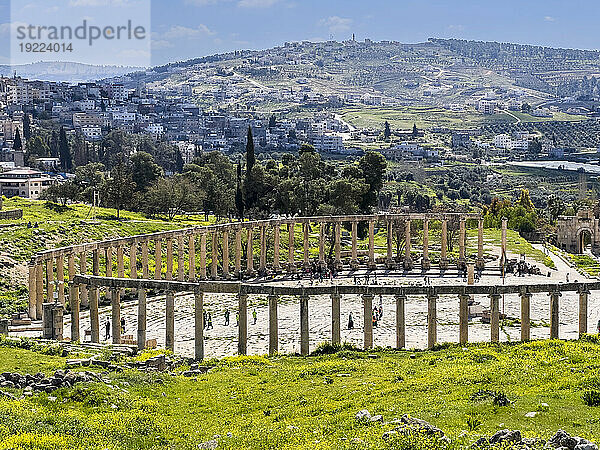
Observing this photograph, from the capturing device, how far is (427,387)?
28.2 metres

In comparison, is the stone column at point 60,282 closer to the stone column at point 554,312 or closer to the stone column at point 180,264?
the stone column at point 180,264

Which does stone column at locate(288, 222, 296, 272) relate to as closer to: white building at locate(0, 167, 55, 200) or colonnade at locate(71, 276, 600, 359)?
colonnade at locate(71, 276, 600, 359)

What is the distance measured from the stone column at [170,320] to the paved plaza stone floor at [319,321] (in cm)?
110

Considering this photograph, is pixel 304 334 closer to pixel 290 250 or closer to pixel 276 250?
pixel 276 250

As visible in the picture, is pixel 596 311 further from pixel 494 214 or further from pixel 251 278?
pixel 494 214

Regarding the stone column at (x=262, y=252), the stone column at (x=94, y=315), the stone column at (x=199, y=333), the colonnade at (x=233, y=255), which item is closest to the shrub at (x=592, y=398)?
the stone column at (x=199, y=333)

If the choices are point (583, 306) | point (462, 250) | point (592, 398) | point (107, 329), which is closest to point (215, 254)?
point (107, 329)

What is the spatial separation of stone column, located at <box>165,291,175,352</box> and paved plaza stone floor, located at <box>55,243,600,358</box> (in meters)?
1.10

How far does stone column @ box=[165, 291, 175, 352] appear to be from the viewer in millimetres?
43469

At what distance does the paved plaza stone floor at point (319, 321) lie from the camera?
4866 centimetres

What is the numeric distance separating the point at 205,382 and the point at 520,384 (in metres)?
12.2

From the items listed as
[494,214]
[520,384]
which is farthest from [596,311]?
[494,214]

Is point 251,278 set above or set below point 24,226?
below

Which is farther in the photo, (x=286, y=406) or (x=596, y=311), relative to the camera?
(x=596, y=311)
